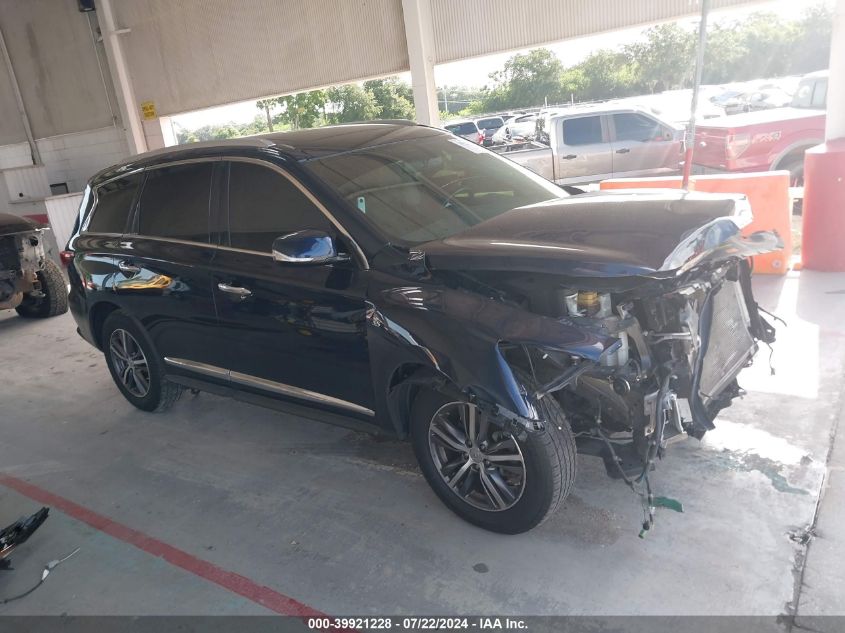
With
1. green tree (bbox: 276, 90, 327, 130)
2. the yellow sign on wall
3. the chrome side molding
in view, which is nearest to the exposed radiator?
the chrome side molding

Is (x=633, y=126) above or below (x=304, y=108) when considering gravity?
below

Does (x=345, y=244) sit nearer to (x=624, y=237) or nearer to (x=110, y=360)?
(x=624, y=237)

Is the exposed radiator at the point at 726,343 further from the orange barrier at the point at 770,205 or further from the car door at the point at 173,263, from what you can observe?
the orange barrier at the point at 770,205

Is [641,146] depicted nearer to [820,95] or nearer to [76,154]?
[820,95]

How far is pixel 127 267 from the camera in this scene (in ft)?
14.6

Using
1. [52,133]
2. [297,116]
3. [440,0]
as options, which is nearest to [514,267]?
[440,0]

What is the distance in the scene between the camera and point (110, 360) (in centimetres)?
503

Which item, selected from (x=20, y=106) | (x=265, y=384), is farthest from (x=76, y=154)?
(x=265, y=384)

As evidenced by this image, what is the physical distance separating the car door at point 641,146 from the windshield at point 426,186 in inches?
290

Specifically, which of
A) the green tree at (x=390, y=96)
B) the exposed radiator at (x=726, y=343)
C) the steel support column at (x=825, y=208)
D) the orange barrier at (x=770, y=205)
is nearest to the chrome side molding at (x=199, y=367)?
the exposed radiator at (x=726, y=343)

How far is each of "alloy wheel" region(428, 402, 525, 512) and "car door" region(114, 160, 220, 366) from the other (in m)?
1.68

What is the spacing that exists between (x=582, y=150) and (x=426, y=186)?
8163 mm

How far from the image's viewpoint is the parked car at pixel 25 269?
7.50 m

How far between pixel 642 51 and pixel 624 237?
2614cm
